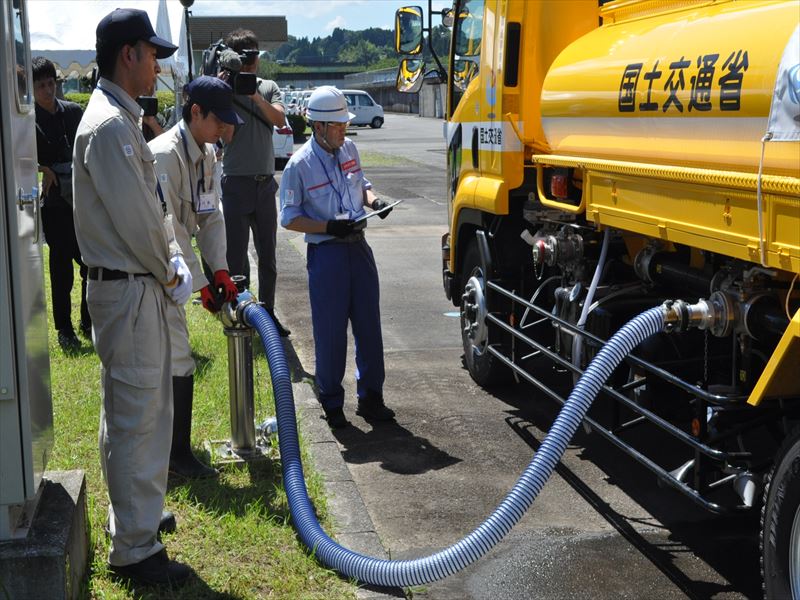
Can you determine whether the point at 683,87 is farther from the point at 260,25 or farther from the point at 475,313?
the point at 260,25

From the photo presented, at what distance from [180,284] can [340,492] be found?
162cm

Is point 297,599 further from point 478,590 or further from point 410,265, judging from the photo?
point 410,265

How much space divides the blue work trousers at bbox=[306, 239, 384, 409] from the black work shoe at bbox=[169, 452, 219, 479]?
3.76ft

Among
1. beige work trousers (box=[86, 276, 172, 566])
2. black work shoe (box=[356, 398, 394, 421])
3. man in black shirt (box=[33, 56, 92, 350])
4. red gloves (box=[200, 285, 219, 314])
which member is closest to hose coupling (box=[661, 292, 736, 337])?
beige work trousers (box=[86, 276, 172, 566])

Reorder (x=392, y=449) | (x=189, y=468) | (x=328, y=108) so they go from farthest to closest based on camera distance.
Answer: (x=328, y=108)
(x=392, y=449)
(x=189, y=468)

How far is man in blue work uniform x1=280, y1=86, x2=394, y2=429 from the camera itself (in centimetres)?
614

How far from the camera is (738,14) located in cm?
393

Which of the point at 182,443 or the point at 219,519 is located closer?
the point at 219,519

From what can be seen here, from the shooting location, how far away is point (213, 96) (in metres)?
5.02

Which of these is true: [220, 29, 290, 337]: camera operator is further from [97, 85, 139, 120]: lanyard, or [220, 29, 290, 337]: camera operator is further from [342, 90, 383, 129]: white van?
[342, 90, 383, 129]: white van

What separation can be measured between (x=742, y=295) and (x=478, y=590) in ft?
5.25

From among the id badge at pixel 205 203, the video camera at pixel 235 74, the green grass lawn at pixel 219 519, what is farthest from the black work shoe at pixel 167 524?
the video camera at pixel 235 74

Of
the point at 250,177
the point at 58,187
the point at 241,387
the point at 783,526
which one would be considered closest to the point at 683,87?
the point at 783,526

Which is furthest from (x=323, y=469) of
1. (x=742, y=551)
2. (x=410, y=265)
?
(x=410, y=265)
